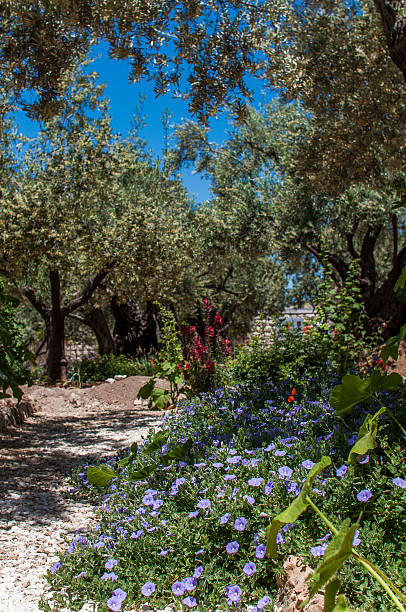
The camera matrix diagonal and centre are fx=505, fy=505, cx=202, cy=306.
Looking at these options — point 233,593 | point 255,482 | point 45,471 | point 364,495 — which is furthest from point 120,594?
point 45,471

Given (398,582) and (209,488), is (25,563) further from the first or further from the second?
(398,582)

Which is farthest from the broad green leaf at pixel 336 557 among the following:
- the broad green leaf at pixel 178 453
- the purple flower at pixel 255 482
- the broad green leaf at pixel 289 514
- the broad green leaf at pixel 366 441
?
the broad green leaf at pixel 178 453

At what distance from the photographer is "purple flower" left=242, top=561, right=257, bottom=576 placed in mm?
2014

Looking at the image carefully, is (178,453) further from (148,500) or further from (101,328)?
(101,328)

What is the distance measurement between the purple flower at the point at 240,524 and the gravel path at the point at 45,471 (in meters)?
0.97

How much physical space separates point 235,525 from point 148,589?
43cm

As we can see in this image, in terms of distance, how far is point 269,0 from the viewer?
247 inches

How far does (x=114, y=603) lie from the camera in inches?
80.1

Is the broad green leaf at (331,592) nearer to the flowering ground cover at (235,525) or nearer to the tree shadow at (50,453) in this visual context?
the flowering ground cover at (235,525)

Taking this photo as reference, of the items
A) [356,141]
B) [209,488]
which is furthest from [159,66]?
[209,488]

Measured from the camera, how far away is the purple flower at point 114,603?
2.02 m

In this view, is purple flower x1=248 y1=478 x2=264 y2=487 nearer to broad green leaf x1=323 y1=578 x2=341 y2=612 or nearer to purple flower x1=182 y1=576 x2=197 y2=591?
purple flower x1=182 y1=576 x2=197 y2=591

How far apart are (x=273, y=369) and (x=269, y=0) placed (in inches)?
181

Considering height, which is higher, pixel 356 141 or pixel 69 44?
pixel 69 44
